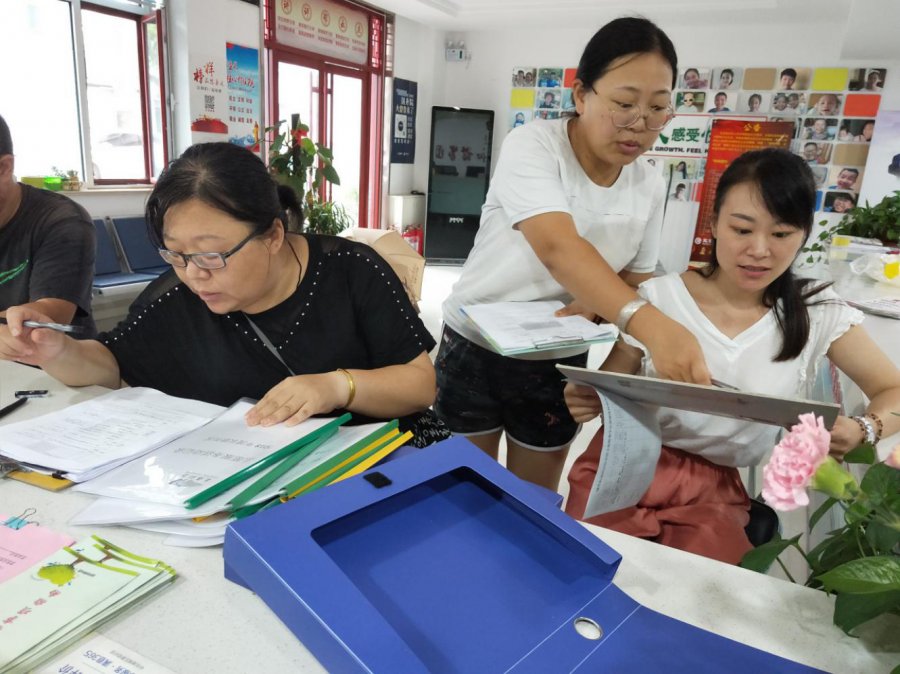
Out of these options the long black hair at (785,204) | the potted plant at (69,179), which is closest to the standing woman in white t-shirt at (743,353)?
the long black hair at (785,204)

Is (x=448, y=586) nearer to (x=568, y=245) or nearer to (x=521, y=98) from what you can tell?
(x=568, y=245)

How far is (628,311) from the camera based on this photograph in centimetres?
105

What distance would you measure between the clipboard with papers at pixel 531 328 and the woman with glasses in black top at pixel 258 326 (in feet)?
0.57

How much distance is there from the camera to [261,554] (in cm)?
61

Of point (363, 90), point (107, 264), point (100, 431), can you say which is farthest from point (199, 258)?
point (363, 90)

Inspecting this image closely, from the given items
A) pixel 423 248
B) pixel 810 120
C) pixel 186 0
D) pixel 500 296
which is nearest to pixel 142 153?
pixel 186 0

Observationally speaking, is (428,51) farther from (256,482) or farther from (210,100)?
(256,482)

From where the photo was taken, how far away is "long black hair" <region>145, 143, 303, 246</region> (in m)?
1.11

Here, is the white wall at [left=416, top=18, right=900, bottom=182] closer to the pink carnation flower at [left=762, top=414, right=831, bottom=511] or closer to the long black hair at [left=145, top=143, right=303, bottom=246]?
the long black hair at [left=145, top=143, right=303, bottom=246]

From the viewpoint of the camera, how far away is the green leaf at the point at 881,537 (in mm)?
583

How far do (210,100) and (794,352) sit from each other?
467 cm

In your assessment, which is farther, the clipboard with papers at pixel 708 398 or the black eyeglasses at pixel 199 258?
the black eyeglasses at pixel 199 258

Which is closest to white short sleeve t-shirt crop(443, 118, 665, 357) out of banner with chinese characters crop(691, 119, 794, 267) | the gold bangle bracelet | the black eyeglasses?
the gold bangle bracelet

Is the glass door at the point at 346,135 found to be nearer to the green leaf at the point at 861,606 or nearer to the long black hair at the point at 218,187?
the long black hair at the point at 218,187
